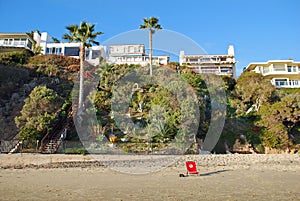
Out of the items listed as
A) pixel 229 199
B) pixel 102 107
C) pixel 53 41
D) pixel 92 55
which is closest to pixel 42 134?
pixel 102 107

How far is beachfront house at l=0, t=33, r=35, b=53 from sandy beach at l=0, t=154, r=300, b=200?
94.7ft

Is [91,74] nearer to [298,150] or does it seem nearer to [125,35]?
[125,35]

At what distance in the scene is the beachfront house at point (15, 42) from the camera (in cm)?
3775

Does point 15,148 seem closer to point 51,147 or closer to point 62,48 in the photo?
point 51,147

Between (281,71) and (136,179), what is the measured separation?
1319 inches

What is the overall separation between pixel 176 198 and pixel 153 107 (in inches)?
474

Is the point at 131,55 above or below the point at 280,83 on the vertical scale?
above

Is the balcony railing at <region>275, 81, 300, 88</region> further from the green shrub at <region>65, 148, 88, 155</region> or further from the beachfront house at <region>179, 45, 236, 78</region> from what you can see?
the green shrub at <region>65, 148, 88, 155</region>

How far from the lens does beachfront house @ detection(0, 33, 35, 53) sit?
3775cm

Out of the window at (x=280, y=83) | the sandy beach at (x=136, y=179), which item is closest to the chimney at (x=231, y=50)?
the window at (x=280, y=83)

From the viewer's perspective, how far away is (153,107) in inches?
744

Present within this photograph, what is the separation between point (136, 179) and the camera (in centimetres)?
1053

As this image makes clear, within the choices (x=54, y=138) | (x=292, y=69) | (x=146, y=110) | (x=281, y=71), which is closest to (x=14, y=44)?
(x=146, y=110)

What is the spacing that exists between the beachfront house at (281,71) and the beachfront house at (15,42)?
33687 mm
